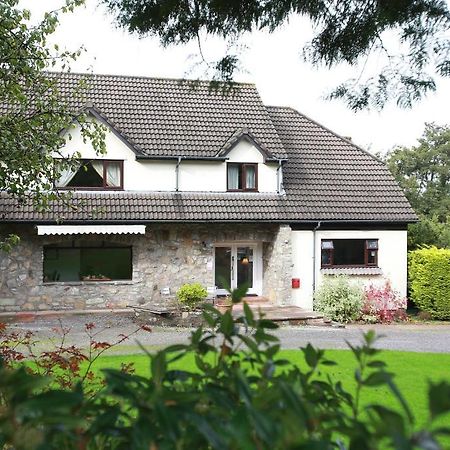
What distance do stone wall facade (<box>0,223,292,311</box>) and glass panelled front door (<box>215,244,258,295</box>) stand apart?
0.91m

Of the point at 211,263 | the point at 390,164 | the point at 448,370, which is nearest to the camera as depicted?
the point at 448,370

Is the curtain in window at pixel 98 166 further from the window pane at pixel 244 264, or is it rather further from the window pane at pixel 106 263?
the window pane at pixel 244 264

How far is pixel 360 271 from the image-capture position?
2369cm

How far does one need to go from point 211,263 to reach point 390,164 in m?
32.5

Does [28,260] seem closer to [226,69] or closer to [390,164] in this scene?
[226,69]

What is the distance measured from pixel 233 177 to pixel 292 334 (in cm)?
805

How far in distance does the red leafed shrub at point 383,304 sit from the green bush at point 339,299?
0.51m

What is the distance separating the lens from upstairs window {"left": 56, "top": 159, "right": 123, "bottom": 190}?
22219 mm

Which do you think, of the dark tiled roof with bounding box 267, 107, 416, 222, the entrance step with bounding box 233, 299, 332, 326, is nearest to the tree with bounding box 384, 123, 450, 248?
the dark tiled roof with bounding box 267, 107, 416, 222

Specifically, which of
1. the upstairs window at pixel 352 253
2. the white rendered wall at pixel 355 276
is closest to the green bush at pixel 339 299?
the white rendered wall at pixel 355 276

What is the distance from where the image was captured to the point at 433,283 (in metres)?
23.3

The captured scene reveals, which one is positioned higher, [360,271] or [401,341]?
[360,271]

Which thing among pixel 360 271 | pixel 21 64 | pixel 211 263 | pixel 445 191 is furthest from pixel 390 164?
pixel 21 64

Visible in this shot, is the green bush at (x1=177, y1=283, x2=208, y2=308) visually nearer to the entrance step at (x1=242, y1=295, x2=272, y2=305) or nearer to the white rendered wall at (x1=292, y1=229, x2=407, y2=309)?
the entrance step at (x1=242, y1=295, x2=272, y2=305)
